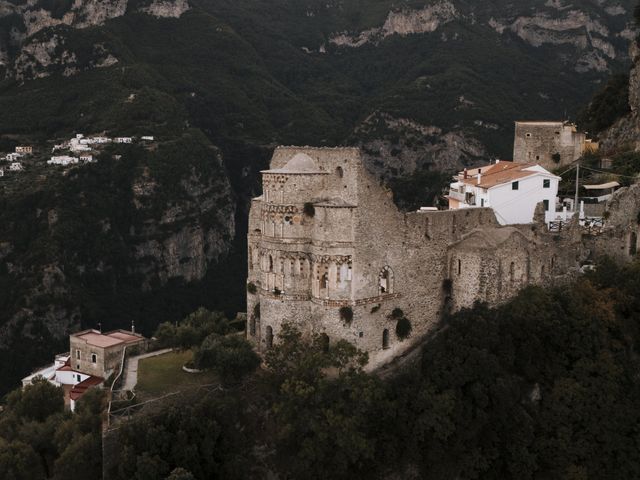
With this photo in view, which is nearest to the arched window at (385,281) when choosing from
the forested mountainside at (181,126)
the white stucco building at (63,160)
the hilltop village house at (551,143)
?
the hilltop village house at (551,143)

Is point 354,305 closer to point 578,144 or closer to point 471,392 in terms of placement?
point 471,392

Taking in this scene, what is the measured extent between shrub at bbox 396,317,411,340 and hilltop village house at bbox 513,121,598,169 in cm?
2834

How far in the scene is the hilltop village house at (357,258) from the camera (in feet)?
131

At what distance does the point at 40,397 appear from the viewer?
4878cm

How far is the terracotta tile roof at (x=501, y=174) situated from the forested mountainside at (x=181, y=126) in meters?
43.4

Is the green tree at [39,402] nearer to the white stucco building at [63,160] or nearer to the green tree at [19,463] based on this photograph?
the green tree at [19,463]

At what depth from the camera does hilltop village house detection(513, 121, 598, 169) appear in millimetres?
66062

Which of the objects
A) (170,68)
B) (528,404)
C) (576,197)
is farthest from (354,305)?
(170,68)

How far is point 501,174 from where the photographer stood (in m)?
52.9

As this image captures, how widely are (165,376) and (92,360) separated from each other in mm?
12429

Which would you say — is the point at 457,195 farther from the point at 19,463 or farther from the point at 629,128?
the point at 19,463

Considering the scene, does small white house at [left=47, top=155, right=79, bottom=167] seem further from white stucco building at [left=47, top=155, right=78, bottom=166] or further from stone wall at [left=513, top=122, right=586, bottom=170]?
stone wall at [left=513, top=122, right=586, bottom=170]

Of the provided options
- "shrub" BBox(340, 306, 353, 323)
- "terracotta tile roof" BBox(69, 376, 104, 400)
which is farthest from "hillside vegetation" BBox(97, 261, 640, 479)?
"terracotta tile roof" BBox(69, 376, 104, 400)

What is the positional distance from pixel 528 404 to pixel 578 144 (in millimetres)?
31838
